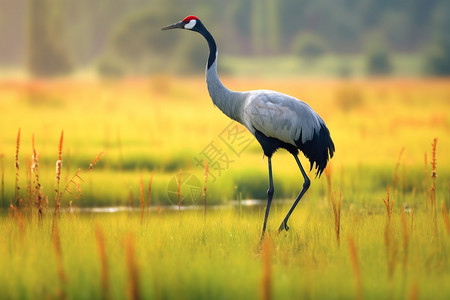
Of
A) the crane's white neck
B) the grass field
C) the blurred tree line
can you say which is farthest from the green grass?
the blurred tree line

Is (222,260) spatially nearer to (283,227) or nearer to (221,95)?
(283,227)

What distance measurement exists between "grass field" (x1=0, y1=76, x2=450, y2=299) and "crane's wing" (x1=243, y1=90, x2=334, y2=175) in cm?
48

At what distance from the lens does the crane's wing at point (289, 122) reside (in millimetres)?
5789

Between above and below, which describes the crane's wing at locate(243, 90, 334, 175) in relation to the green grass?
above

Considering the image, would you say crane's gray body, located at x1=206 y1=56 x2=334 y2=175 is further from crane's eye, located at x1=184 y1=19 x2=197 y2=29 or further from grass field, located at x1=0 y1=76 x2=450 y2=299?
→ crane's eye, located at x1=184 y1=19 x2=197 y2=29

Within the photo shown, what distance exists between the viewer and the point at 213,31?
35.2 metres

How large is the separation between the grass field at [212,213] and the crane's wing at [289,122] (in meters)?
0.48

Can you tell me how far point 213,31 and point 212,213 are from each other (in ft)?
93.5

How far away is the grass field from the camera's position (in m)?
4.06

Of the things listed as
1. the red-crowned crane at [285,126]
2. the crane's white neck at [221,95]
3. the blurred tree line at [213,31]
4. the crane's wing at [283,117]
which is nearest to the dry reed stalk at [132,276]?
the red-crowned crane at [285,126]

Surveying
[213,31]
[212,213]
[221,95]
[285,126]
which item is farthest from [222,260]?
[213,31]

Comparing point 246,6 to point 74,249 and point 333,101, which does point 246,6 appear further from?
point 74,249

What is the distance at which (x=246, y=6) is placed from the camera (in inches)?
1929

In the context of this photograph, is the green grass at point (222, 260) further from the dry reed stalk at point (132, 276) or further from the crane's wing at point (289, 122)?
the crane's wing at point (289, 122)
